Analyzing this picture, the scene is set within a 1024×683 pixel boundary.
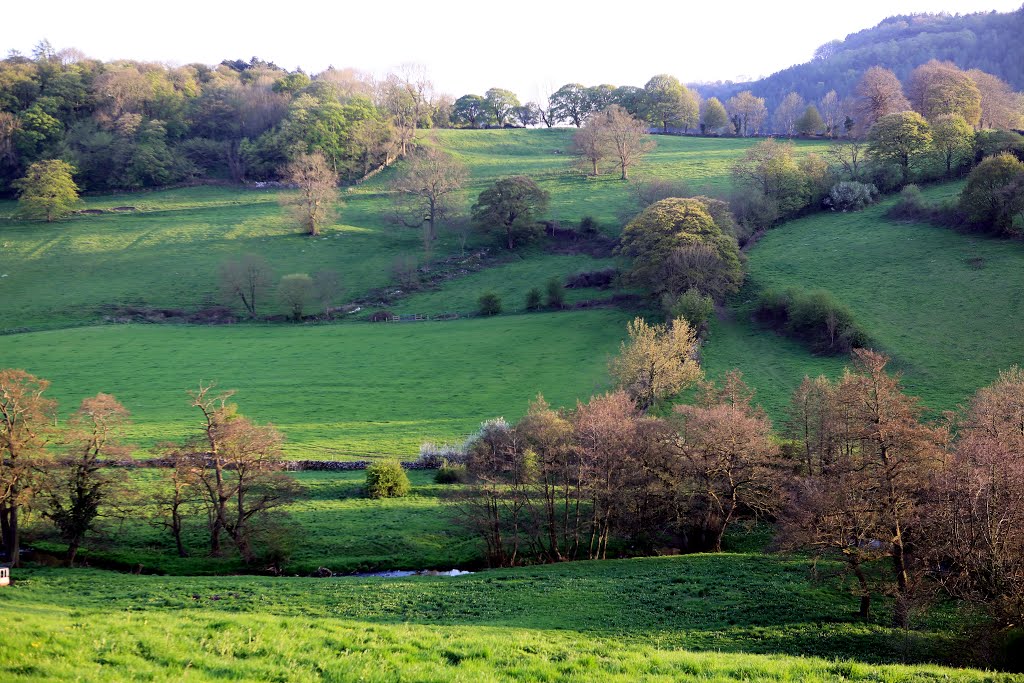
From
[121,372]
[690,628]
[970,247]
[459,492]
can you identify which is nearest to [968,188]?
[970,247]

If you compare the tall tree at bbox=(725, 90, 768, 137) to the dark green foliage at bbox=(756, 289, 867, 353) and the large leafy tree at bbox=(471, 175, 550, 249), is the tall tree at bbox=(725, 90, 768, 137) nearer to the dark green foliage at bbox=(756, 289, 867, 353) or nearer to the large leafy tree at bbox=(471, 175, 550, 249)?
the large leafy tree at bbox=(471, 175, 550, 249)

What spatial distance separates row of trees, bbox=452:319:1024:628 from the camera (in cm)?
2070

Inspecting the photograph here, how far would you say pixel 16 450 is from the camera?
2962 cm

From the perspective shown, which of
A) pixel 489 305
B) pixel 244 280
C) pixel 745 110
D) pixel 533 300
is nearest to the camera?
pixel 489 305

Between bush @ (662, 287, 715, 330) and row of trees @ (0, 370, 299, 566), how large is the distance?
1597 inches

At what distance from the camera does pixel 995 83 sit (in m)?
122

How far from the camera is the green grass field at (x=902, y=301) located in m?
55.2

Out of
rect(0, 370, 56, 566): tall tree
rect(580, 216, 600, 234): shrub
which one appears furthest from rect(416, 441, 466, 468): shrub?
rect(580, 216, 600, 234): shrub

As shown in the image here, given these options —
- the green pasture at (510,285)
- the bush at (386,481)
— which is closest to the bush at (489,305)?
the green pasture at (510,285)

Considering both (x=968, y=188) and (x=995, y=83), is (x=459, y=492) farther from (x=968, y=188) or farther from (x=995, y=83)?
(x=995, y=83)

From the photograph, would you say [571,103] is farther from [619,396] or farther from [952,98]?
[619,396]

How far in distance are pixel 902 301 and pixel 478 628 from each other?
61432mm

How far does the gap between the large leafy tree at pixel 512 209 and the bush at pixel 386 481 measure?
59305 mm

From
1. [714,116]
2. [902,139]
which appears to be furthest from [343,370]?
[714,116]
